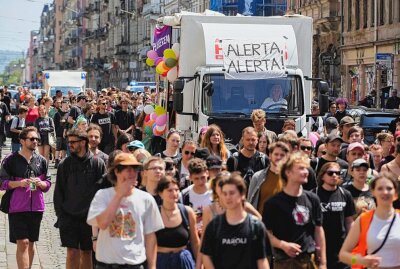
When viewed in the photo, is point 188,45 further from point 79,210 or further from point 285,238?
point 285,238

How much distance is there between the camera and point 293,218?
8391 millimetres

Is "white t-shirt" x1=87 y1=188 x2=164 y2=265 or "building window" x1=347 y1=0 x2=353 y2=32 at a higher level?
"building window" x1=347 y1=0 x2=353 y2=32

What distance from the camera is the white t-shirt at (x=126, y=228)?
802 centimetres

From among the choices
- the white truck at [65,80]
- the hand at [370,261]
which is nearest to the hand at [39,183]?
the hand at [370,261]

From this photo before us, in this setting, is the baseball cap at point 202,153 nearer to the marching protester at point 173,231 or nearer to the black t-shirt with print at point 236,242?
the marching protester at point 173,231

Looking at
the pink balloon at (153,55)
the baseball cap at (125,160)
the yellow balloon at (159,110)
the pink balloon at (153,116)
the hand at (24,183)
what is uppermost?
the pink balloon at (153,55)

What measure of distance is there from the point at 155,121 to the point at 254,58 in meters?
2.80

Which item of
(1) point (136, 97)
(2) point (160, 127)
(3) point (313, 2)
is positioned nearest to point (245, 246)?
(2) point (160, 127)

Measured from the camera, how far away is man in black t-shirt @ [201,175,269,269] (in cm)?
757

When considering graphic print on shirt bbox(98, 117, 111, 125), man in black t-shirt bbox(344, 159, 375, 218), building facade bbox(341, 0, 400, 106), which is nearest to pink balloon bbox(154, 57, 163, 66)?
graphic print on shirt bbox(98, 117, 111, 125)

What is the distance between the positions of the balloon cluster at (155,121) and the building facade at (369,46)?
63.3 ft

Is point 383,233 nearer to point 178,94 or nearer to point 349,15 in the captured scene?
point 178,94

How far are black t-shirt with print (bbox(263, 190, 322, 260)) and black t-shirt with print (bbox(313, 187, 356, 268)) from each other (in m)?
0.71

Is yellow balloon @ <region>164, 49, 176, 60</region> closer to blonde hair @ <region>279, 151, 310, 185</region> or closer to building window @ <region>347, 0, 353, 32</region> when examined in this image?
blonde hair @ <region>279, 151, 310, 185</region>
